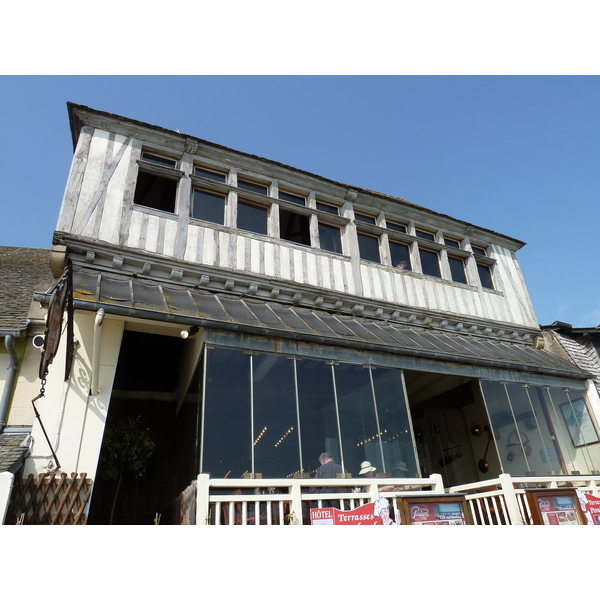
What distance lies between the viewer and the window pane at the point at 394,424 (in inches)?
270

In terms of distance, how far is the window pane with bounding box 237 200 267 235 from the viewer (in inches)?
364

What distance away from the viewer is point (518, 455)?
841 centimetres

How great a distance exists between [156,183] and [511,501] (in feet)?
27.8

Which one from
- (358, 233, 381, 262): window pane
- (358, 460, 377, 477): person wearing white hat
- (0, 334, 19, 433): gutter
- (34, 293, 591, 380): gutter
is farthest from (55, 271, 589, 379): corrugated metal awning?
(358, 460, 377, 477): person wearing white hat

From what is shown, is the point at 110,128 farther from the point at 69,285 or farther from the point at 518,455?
the point at 518,455

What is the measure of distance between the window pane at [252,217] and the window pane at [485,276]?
6834 millimetres

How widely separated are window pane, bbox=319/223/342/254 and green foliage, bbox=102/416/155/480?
225 inches

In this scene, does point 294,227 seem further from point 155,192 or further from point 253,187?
point 155,192

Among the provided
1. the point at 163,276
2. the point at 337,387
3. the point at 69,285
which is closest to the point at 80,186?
the point at 163,276

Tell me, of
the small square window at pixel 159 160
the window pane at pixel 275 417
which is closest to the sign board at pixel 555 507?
the window pane at pixel 275 417

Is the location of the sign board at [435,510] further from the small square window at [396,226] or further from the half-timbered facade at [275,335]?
the small square window at [396,226]

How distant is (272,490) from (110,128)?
25.4 ft

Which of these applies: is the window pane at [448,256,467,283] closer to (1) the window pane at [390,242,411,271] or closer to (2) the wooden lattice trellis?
(1) the window pane at [390,242,411,271]

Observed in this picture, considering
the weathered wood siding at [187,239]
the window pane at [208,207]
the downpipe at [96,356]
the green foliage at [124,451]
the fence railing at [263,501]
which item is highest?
the window pane at [208,207]
